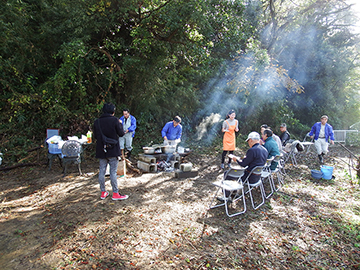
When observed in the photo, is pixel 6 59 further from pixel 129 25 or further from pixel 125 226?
pixel 125 226

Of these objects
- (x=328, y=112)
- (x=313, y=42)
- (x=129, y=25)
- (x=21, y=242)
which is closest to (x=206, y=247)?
(x=21, y=242)

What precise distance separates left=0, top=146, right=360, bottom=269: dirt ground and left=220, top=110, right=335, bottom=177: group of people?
3.48 feet

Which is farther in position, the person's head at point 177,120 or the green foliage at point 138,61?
the green foliage at point 138,61

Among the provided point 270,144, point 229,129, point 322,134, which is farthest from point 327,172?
point 229,129

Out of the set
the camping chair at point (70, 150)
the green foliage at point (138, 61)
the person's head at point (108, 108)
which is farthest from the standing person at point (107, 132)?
the green foliage at point (138, 61)

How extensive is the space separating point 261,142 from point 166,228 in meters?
3.75

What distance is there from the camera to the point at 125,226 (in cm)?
351

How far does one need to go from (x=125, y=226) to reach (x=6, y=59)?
8123 millimetres

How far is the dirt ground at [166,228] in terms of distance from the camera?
285 cm

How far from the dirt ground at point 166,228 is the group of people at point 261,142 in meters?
1.06

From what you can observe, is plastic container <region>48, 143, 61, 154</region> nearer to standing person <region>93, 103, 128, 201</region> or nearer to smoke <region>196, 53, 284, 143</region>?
standing person <region>93, 103, 128, 201</region>

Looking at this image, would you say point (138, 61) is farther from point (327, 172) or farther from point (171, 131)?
point (327, 172)

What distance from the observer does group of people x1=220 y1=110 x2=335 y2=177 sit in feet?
14.0

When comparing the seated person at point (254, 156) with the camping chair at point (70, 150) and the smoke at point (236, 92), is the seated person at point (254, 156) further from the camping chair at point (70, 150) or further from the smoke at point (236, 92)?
the smoke at point (236, 92)
